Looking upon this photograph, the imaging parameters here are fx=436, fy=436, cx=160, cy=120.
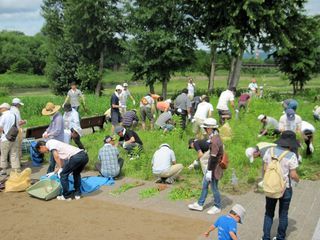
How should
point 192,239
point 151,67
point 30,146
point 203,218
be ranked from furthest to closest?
point 151,67 → point 30,146 → point 203,218 → point 192,239

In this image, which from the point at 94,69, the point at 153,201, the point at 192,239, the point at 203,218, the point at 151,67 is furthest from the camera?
the point at 94,69

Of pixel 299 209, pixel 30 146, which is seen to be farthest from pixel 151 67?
pixel 299 209

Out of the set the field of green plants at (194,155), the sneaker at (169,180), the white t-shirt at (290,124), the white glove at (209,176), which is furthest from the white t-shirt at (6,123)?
the white t-shirt at (290,124)

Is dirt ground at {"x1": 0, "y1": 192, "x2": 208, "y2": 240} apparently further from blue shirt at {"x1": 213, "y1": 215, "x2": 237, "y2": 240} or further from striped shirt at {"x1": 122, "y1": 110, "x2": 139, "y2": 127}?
striped shirt at {"x1": 122, "y1": 110, "x2": 139, "y2": 127}

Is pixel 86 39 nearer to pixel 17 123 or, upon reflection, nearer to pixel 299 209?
pixel 17 123

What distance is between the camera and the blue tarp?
30.2ft

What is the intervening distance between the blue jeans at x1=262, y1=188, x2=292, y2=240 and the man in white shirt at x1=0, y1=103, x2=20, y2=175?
6408 mm

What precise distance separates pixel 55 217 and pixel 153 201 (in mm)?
1949

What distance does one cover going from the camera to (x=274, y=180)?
6.04 meters

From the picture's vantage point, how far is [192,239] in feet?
22.2

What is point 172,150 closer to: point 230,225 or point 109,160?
point 109,160

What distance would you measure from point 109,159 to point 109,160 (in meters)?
0.03

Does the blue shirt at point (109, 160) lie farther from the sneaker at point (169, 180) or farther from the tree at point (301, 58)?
the tree at point (301, 58)

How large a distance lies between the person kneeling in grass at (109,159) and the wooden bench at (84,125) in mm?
Result: 3969
